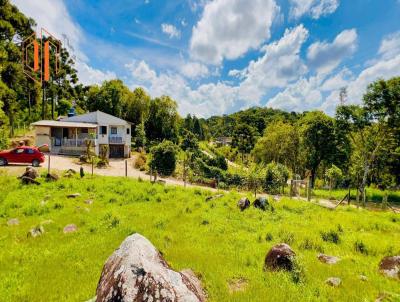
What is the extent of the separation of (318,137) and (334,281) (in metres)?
32.6

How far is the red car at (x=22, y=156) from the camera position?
77.5 ft

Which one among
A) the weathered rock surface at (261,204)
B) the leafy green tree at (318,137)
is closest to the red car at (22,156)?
the weathered rock surface at (261,204)

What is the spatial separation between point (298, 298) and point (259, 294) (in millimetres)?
1043

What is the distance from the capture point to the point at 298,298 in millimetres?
7047

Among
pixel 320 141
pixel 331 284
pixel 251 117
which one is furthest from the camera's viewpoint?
pixel 251 117

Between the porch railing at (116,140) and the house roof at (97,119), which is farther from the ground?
the house roof at (97,119)

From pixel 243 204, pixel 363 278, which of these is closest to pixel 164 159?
pixel 243 204

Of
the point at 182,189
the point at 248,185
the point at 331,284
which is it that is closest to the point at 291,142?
the point at 248,185

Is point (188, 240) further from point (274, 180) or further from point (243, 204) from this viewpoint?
point (274, 180)

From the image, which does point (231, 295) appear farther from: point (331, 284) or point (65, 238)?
point (65, 238)

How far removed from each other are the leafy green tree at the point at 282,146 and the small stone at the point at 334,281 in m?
37.7

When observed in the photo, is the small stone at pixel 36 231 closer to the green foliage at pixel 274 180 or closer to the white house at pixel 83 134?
the green foliage at pixel 274 180

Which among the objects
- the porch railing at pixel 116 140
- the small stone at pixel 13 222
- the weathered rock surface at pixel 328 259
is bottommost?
the small stone at pixel 13 222

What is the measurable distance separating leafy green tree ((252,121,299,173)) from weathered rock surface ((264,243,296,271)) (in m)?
37.3
